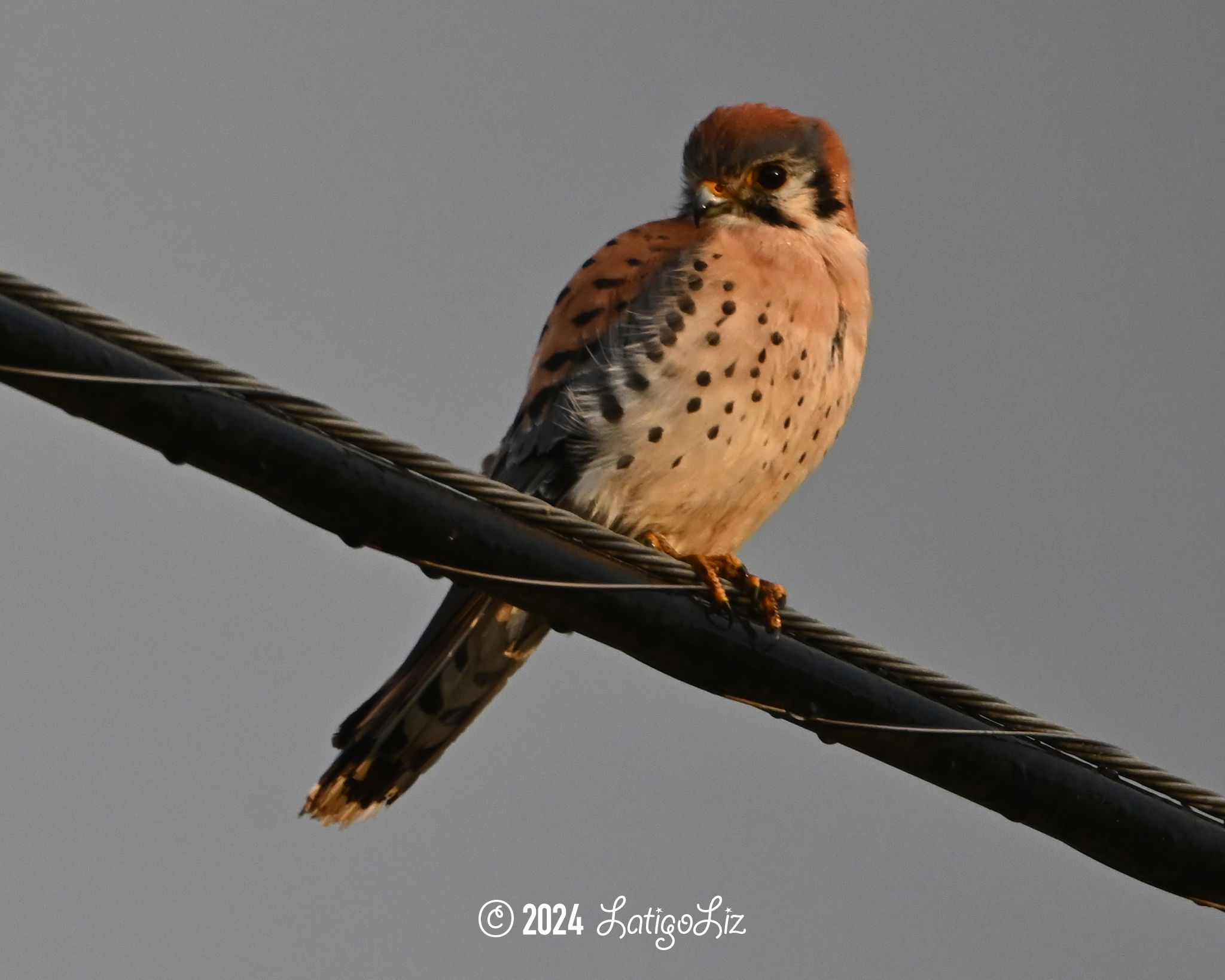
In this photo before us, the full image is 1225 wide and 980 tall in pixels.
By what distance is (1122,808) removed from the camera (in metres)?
3.59

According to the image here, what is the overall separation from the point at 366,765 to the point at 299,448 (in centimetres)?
192

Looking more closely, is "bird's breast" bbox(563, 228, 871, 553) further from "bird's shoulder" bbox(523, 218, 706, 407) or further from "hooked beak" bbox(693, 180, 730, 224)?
"hooked beak" bbox(693, 180, 730, 224)

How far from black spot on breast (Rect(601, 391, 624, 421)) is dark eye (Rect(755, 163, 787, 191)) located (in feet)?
3.20

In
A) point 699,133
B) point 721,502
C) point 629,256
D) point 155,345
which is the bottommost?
point 155,345

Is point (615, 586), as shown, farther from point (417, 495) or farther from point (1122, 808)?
point (1122, 808)

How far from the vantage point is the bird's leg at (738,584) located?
3.64 metres

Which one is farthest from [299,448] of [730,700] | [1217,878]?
[1217,878]

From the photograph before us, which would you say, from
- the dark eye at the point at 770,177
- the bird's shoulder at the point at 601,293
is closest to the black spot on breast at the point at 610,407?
the bird's shoulder at the point at 601,293

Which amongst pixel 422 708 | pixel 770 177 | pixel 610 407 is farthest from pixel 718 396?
pixel 422 708

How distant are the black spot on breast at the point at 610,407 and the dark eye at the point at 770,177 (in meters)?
0.97

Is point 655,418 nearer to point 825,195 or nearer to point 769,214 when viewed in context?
point 769,214

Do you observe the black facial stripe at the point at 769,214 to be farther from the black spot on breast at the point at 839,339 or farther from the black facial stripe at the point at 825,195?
the black spot on breast at the point at 839,339

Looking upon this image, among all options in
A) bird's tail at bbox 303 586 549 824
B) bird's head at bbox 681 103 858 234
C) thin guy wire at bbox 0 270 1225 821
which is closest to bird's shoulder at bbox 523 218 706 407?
bird's head at bbox 681 103 858 234

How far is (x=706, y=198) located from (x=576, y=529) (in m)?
2.14
